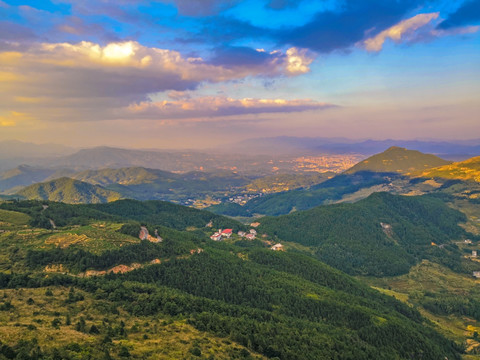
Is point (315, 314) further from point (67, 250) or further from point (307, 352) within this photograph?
point (67, 250)

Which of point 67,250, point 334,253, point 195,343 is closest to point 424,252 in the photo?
→ point 334,253

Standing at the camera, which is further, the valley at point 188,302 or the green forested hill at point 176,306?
the valley at point 188,302

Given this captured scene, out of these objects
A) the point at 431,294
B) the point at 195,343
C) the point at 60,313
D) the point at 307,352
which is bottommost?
the point at 431,294

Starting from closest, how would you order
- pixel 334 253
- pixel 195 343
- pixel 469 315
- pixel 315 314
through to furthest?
pixel 195 343 < pixel 315 314 < pixel 469 315 < pixel 334 253

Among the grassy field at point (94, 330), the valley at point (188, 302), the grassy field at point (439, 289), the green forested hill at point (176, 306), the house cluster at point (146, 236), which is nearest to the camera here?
the grassy field at point (94, 330)

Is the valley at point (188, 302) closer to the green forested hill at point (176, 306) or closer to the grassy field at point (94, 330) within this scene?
the grassy field at point (94, 330)

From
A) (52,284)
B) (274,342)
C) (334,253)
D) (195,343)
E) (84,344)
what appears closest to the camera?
(84,344)

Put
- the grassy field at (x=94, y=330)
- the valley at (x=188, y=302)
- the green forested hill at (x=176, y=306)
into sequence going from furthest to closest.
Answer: the valley at (x=188, y=302) < the green forested hill at (x=176, y=306) < the grassy field at (x=94, y=330)

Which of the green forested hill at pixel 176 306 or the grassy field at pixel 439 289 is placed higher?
the green forested hill at pixel 176 306

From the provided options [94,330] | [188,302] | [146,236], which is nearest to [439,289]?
[188,302]

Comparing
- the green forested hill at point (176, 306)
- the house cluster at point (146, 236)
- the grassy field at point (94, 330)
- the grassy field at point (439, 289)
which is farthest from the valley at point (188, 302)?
the house cluster at point (146, 236)
